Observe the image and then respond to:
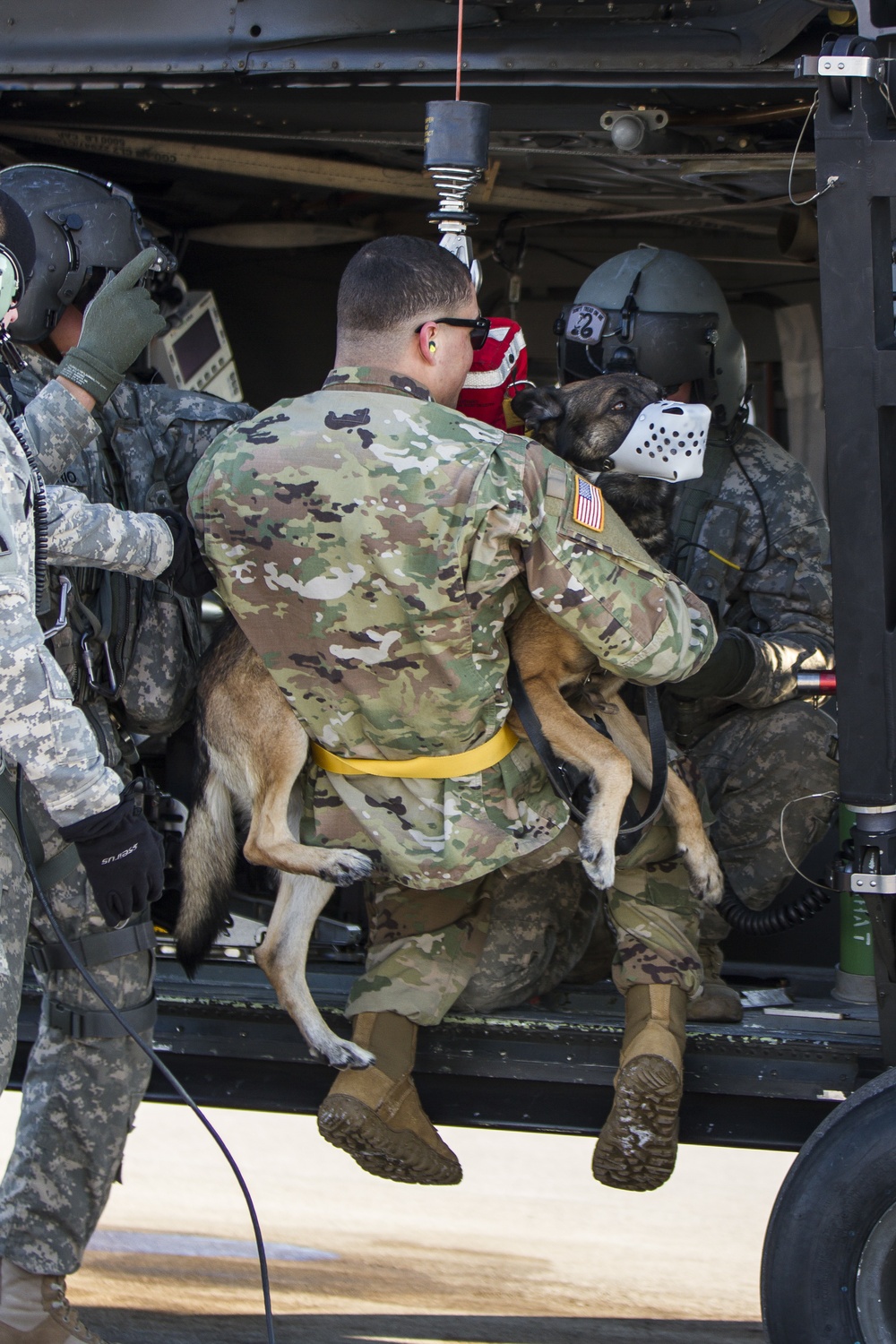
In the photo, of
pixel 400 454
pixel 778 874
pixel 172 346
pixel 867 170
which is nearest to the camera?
pixel 867 170

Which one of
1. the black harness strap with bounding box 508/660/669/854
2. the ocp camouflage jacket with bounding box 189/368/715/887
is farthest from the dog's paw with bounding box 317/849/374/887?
the black harness strap with bounding box 508/660/669/854

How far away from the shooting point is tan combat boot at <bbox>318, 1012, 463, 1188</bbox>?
2.99 meters

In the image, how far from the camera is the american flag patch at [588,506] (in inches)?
108

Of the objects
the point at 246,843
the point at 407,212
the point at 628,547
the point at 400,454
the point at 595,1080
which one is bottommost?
the point at 595,1080

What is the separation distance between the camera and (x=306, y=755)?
311cm

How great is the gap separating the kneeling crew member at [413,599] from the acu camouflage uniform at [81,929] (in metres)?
0.27

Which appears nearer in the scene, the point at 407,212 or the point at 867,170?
the point at 867,170

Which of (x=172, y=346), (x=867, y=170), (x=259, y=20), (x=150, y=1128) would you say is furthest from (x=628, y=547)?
(x=150, y=1128)

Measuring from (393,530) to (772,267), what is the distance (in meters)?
3.17

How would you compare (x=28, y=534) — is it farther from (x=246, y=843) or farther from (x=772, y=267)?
(x=772, y=267)

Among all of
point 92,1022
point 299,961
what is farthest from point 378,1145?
point 92,1022

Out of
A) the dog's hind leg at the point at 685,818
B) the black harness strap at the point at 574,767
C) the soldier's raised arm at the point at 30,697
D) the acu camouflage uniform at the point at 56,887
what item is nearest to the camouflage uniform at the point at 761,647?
the dog's hind leg at the point at 685,818

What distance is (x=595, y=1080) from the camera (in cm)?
318

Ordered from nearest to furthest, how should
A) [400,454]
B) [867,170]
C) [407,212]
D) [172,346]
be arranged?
1. [867,170]
2. [400,454]
3. [172,346]
4. [407,212]
